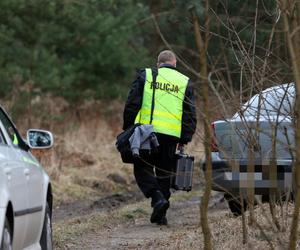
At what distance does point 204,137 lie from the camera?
6480 millimetres

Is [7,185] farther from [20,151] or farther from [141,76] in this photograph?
[141,76]

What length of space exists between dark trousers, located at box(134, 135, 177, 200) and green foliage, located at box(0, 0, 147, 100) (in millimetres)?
9162

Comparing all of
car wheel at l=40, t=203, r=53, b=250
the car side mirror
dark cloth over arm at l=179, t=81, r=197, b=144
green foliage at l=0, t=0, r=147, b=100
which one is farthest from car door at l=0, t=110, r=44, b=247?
green foliage at l=0, t=0, r=147, b=100

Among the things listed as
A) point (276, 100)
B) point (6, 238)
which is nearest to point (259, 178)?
point (276, 100)

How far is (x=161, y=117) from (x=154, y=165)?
2.01 ft

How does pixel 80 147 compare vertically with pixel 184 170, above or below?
above

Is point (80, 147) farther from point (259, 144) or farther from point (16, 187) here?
point (16, 187)

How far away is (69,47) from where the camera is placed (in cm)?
2338

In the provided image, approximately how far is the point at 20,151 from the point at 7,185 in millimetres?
1230

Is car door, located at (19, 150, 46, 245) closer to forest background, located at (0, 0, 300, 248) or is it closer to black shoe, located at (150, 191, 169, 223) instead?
black shoe, located at (150, 191, 169, 223)

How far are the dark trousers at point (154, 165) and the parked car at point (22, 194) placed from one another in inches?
114

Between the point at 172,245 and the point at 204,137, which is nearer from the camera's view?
the point at 204,137

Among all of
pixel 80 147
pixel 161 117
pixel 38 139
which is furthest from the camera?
pixel 80 147

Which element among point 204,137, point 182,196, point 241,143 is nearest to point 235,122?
point 241,143
